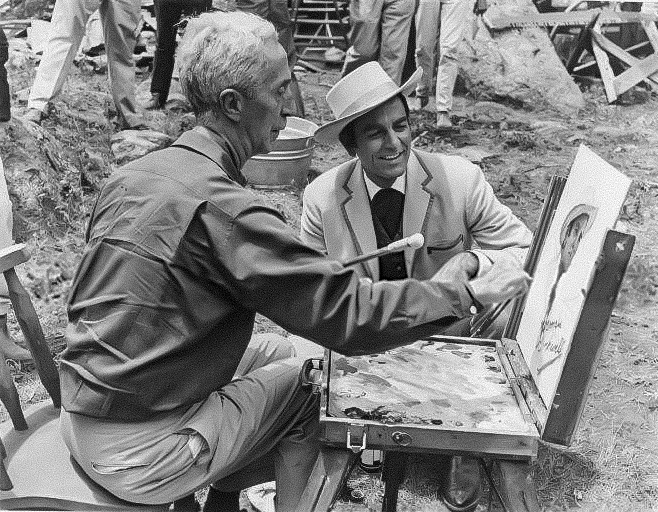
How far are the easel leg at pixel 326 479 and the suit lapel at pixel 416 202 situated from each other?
103 cm

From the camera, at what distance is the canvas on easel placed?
1871mm

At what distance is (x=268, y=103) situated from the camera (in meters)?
1.88

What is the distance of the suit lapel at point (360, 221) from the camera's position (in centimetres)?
281

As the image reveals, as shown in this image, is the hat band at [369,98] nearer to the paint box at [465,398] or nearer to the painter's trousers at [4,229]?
the paint box at [465,398]

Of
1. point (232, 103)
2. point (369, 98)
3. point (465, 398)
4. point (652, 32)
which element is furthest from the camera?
point (652, 32)

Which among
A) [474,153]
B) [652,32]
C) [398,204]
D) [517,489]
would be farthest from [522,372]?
[652,32]

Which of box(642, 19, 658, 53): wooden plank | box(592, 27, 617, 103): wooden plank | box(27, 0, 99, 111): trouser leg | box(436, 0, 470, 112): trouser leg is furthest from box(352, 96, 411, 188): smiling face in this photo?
box(642, 19, 658, 53): wooden plank

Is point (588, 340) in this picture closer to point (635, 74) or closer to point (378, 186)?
point (378, 186)

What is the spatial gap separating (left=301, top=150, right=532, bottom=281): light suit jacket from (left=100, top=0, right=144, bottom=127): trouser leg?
330 centimetres

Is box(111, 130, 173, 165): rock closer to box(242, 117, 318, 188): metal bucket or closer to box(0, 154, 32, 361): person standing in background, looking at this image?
box(242, 117, 318, 188): metal bucket

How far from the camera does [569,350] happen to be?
1836 mm

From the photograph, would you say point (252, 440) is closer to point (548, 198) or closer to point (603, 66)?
point (548, 198)

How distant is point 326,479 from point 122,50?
444 cm

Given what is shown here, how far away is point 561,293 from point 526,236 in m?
0.79
